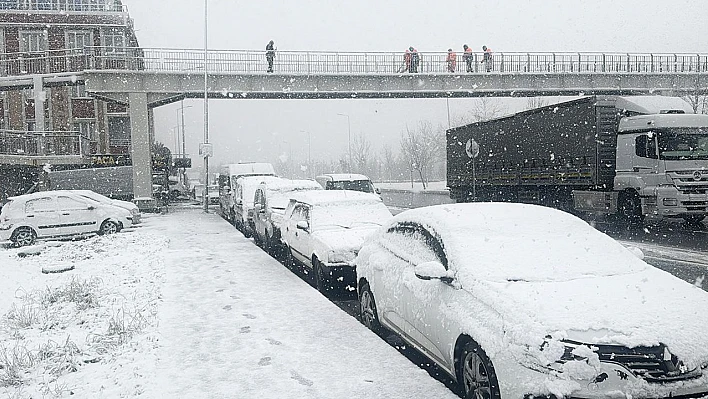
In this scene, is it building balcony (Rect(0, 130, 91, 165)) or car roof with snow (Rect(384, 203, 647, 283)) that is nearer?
car roof with snow (Rect(384, 203, 647, 283))

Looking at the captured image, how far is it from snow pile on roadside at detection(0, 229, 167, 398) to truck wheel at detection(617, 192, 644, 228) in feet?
43.5

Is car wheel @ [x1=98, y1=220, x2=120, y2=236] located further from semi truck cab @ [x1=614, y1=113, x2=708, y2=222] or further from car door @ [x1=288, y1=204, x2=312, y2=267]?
semi truck cab @ [x1=614, y1=113, x2=708, y2=222]

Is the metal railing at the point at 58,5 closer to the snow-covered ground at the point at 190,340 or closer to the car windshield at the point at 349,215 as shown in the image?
the snow-covered ground at the point at 190,340

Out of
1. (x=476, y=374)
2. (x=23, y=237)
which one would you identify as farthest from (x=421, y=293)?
(x=23, y=237)

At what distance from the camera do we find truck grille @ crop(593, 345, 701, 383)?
405 centimetres

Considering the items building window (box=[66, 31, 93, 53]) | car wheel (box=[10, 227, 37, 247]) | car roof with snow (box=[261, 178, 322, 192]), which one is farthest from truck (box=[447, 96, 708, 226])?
building window (box=[66, 31, 93, 53])

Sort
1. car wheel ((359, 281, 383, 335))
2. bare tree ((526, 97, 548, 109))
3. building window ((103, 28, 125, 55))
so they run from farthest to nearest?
bare tree ((526, 97, 548, 109)) < building window ((103, 28, 125, 55)) < car wheel ((359, 281, 383, 335))

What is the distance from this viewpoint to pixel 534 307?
450cm

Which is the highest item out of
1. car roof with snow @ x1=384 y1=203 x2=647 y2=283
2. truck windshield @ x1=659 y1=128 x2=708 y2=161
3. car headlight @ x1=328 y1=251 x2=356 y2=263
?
truck windshield @ x1=659 y1=128 x2=708 y2=161

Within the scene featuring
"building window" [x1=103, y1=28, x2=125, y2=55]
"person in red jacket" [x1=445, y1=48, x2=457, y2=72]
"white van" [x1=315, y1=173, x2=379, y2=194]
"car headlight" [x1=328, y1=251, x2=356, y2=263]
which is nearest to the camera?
"car headlight" [x1=328, y1=251, x2=356, y2=263]

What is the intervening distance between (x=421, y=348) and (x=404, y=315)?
0.44m

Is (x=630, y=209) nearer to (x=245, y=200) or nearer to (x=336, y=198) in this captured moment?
(x=336, y=198)

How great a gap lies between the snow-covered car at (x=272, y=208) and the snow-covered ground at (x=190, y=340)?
251 centimetres

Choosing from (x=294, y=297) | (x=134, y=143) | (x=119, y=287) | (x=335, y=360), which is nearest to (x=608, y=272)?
(x=335, y=360)
